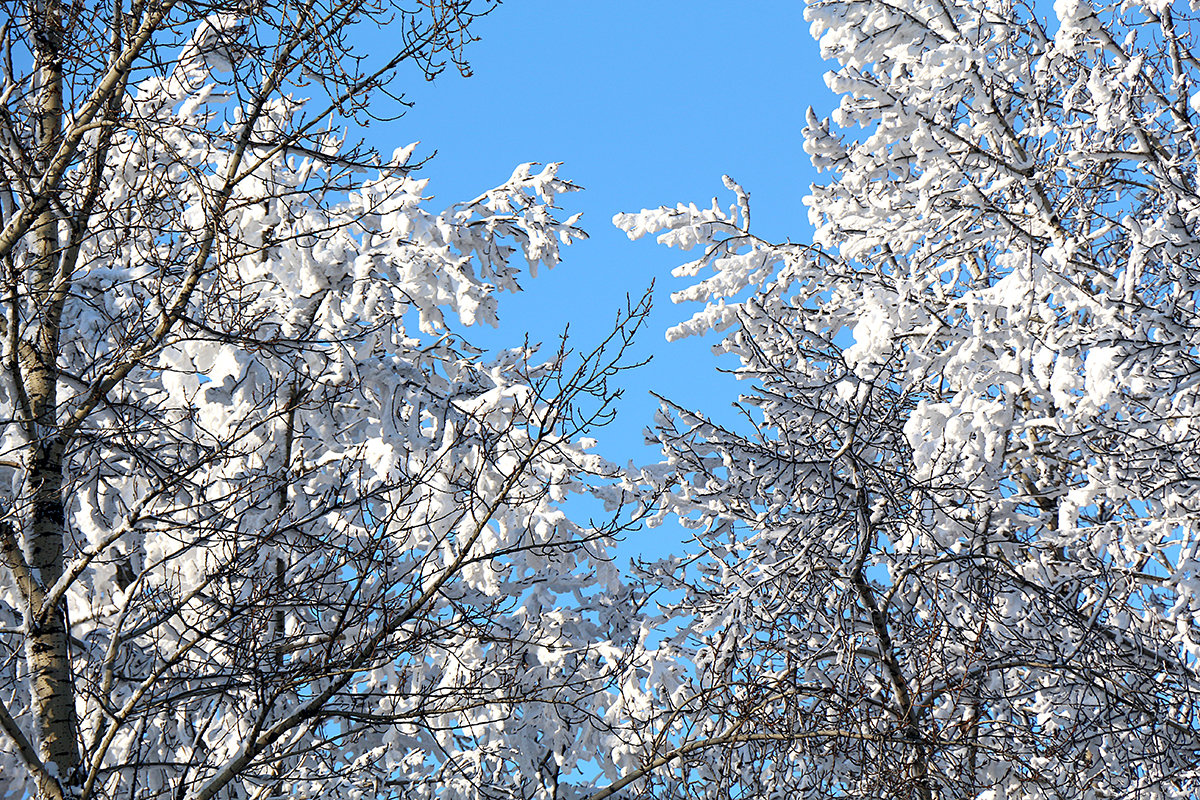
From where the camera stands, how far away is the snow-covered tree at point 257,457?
182 inches

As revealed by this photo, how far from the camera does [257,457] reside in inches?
306

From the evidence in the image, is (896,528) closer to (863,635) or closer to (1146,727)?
(863,635)

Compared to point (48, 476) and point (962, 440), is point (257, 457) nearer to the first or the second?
point (48, 476)

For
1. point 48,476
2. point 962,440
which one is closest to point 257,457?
point 48,476

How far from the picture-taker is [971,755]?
19.8 feet

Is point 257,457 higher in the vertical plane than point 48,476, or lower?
higher

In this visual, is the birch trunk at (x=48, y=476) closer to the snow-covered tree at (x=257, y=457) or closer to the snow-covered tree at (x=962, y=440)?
the snow-covered tree at (x=257, y=457)

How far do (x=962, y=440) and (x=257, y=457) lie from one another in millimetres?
4691

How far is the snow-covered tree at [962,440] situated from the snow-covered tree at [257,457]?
117 centimetres

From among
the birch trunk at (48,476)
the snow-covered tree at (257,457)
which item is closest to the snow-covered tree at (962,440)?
the snow-covered tree at (257,457)

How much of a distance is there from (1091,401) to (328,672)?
505 cm

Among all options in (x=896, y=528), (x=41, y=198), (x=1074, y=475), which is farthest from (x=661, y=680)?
(x=41, y=198)

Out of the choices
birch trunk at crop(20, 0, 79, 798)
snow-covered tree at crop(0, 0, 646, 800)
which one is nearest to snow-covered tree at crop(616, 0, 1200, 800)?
snow-covered tree at crop(0, 0, 646, 800)

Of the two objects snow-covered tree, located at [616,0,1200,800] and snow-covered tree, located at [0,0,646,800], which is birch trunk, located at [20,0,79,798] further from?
snow-covered tree, located at [616,0,1200,800]
